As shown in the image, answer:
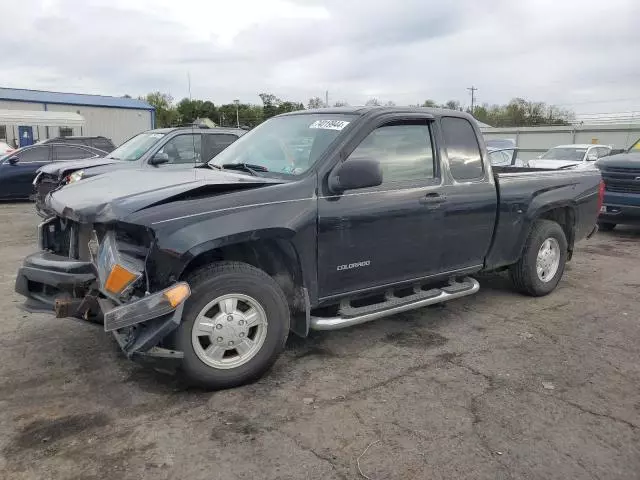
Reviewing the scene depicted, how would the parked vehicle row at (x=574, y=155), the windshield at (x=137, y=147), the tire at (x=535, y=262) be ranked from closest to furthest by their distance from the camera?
the tire at (x=535, y=262), the windshield at (x=137, y=147), the parked vehicle row at (x=574, y=155)

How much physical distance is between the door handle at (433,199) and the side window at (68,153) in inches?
474

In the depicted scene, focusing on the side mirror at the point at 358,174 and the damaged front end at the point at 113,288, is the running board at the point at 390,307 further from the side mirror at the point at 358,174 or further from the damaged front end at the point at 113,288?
the damaged front end at the point at 113,288

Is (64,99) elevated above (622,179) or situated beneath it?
elevated above

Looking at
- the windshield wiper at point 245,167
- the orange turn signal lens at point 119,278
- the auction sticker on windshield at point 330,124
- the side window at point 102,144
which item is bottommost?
the orange turn signal lens at point 119,278

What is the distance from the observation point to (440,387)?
3738 millimetres

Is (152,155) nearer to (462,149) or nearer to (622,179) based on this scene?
(462,149)

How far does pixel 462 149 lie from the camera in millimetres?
5020

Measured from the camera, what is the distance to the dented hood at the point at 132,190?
345cm

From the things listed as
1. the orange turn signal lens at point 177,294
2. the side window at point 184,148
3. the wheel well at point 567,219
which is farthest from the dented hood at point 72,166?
the wheel well at point 567,219

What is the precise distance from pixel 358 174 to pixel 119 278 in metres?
1.70

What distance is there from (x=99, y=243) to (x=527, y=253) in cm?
411

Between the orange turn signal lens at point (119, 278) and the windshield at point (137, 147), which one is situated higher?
the windshield at point (137, 147)

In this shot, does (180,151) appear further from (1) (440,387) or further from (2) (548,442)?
(2) (548,442)

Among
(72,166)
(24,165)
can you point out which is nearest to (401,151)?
(72,166)
